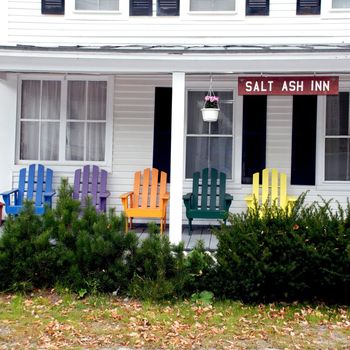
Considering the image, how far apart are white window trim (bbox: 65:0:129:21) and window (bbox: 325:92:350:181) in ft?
13.1

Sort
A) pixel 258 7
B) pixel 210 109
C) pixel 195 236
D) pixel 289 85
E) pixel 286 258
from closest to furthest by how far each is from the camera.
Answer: pixel 286 258, pixel 289 85, pixel 210 109, pixel 195 236, pixel 258 7

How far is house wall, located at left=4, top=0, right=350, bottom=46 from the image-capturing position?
37.0 ft

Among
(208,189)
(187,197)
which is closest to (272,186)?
(208,189)

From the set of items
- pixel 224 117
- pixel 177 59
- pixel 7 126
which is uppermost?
pixel 177 59

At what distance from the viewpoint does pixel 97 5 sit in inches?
459

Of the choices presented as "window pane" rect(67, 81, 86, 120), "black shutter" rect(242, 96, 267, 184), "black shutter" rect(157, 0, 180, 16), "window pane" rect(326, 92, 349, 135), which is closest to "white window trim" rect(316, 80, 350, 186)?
"window pane" rect(326, 92, 349, 135)

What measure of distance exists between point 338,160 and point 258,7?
10.1 ft

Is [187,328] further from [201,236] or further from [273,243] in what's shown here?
[201,236]

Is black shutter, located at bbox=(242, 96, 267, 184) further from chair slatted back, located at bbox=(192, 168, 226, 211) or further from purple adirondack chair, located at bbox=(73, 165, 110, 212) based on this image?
purple adirondack chair, located at bbox=(73, 165, 110, 212)

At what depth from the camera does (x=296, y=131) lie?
37.6ft

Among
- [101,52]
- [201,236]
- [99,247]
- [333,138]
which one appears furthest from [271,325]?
[333,138]

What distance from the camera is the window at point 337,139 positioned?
1145 centimetres

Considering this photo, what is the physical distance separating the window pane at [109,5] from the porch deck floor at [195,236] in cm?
397

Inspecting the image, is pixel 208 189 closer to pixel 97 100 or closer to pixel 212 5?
pixel 97 100
